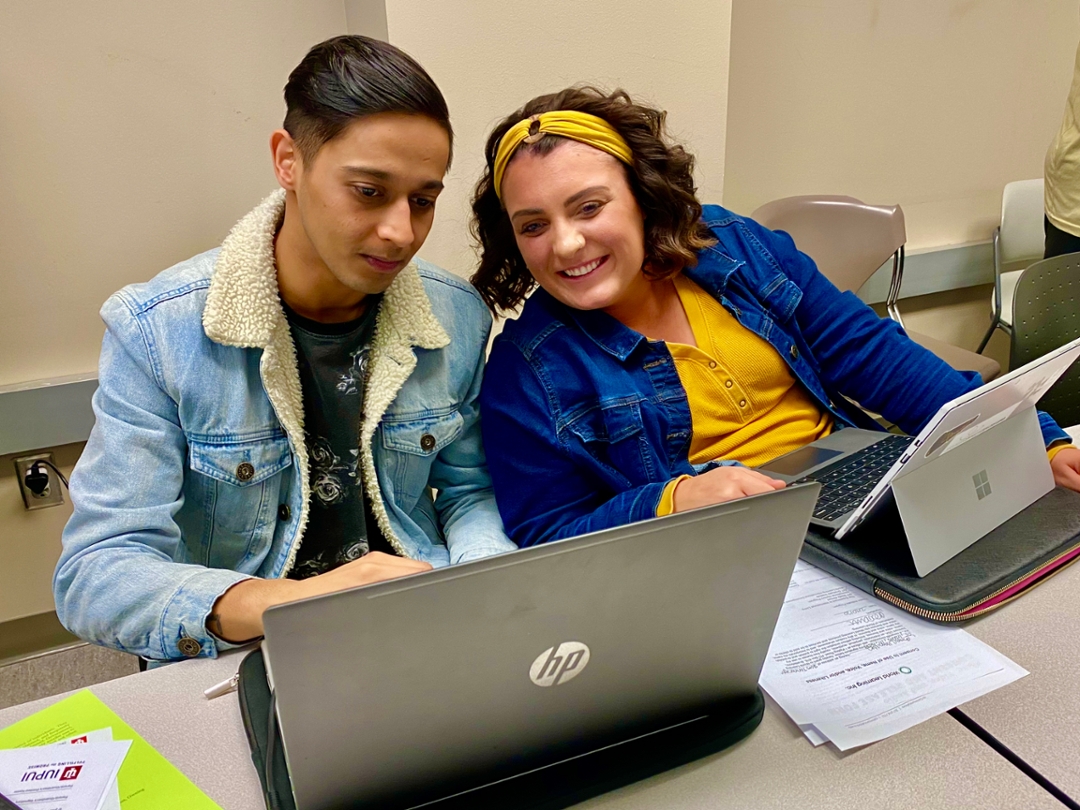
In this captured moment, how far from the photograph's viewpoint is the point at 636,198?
1.35 m

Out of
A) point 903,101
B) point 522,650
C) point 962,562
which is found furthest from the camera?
point 903,101

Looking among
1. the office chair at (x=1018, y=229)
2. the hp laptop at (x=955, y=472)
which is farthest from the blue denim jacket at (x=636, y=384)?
the office chair at (x=1018, y=229)

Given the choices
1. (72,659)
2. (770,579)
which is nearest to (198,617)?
(770,579)

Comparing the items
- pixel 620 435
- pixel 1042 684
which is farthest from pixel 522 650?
pixel 620 435

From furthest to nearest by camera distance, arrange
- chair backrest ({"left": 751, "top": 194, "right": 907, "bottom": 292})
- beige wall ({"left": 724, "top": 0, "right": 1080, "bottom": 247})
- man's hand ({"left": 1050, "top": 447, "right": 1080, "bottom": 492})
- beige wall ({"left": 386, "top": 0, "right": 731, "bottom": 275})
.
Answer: beige wall ({"left": 724, "top": 0, "right": 1080, "bottom": 247}) → chair backrest ({"left": 751, "top": 194, "right": 907, "bottom": 292}) → beige wall ({"left": 386, "top": 0, "right": 731, "bottom": 275}) → man's hand ({"left": 1050, "top": 447, "right": 1080, "bottom": 492})

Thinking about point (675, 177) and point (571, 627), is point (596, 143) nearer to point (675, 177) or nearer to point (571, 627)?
point (675, 177)

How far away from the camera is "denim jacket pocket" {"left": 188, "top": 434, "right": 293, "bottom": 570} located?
1.14 m

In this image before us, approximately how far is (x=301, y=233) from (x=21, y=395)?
1.04 metres

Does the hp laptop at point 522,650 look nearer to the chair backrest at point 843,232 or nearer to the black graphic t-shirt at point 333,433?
the black graphic t-shirt at point 333,433

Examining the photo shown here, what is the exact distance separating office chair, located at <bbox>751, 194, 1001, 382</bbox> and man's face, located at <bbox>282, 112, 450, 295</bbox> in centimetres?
144

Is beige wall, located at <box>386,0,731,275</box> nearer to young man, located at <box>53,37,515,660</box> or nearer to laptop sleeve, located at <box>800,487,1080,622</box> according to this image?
young man, located at <box>53,37,515,660</box>

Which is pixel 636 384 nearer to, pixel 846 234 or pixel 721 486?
pixel 721 486

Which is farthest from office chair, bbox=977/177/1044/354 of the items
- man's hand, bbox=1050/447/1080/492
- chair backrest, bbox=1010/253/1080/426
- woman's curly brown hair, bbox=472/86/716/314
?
woman's curly brown hair, bbox=472/86/716/314

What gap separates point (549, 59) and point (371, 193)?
34.1 inches
